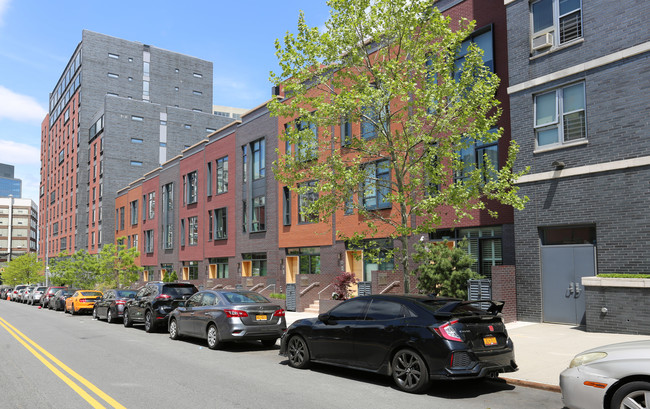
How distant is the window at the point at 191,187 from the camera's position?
40925 mm

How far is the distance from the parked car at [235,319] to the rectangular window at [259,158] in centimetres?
1768

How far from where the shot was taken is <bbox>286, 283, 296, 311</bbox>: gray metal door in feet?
77.5

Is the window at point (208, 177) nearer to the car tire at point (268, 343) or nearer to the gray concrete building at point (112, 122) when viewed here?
the car tire at point (268, 343)

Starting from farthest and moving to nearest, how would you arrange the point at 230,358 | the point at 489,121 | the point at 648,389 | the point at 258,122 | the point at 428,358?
the point at 258,122
the point at 489,121
the point at 230,358
the point at 428,358
the point at 648,389

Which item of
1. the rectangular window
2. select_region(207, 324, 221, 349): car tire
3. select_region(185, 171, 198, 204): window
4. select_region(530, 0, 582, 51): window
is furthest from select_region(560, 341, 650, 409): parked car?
select_region(185, 171, 198, 204): window

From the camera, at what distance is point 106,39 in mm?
72625

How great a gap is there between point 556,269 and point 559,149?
343 cm

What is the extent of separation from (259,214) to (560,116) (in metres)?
19.8

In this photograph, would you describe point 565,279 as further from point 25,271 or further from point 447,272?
point 25,271

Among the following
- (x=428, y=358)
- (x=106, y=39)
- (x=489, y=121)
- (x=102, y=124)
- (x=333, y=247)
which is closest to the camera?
(x=428, y=358)

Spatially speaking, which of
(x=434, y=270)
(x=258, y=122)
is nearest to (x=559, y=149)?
(x=434, y=270)

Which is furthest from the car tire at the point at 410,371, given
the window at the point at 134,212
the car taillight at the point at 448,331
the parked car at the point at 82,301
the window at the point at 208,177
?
the window at the point at 134,212

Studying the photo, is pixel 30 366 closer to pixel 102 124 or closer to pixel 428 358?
pixel 428 358

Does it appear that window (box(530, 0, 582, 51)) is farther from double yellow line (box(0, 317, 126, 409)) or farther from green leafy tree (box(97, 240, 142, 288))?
green leafy tree (box(97, 240, 142, 288))
